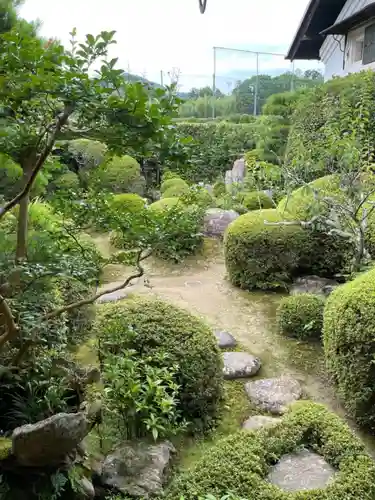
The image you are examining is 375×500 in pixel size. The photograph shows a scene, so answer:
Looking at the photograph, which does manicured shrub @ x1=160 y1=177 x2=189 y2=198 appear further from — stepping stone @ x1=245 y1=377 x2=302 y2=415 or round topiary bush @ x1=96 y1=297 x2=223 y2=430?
round topiary bush @ x1=96 y1=297 x2=223 y2=430

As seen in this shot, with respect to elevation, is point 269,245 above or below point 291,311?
above

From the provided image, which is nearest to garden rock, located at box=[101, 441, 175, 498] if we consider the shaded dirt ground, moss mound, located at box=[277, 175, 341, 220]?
the shaded dirt ground

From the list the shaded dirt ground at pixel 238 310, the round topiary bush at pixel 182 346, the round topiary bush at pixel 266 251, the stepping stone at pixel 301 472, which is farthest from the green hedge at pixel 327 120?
the stepping stone at pixel 301 472

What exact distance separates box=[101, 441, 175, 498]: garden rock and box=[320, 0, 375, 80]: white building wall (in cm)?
1002

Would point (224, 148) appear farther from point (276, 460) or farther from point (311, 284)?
point (276, 460)

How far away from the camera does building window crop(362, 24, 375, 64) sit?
10195mm

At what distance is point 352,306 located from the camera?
11.0ft

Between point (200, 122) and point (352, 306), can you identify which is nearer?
point (352, 306)

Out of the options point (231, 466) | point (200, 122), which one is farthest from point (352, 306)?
point (200, 122)

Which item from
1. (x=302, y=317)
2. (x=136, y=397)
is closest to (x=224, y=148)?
(x=302, y=317)

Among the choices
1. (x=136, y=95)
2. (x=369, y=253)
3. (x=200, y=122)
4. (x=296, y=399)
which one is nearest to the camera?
(x=136, y=95)

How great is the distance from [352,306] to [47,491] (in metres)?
2.32

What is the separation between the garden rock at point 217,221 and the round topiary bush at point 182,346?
5.41 meters

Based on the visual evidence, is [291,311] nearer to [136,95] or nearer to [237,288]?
[237,288]
